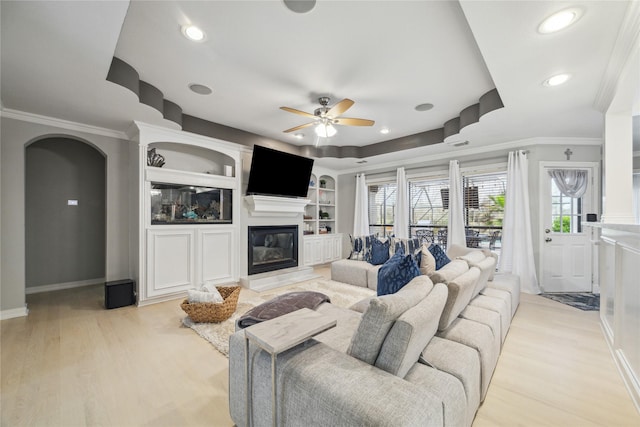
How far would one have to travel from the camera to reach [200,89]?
308 cm

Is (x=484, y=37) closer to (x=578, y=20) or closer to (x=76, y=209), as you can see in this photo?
(x=578, y=20)

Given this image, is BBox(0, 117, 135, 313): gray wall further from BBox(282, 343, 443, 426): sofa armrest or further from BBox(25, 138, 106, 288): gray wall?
BBox(282, 343, 443, 426): sofa armrest

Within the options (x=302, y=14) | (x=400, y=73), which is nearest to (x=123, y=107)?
(x=302, y=14)

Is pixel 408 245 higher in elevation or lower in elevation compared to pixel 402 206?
lower

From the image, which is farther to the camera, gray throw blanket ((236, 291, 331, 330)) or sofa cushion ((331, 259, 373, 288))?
sofa cushion ((331, 259, 373, 288))

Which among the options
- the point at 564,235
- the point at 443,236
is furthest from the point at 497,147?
the point at 443,236

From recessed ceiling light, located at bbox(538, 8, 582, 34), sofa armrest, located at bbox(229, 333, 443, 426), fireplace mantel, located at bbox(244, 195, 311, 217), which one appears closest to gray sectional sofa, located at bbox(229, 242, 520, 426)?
sofa armrest, located at bbox(229, 333, 443, 426)

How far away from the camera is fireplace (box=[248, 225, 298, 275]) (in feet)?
15.9

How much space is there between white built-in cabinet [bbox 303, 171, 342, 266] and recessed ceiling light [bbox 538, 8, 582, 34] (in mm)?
4759

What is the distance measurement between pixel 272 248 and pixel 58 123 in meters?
3.50

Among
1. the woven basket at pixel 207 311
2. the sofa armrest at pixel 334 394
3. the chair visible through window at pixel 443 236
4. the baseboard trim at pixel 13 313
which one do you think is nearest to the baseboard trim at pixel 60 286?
the baseboard trim at pixel 13 313

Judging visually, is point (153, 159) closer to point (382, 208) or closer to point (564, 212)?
point (382, 208)

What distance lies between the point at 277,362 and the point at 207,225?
3.41 metres

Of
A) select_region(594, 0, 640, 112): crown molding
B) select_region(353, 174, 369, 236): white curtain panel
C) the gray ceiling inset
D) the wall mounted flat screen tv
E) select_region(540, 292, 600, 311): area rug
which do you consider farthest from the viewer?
select_region(353, 174, 369, 236): white curtain panel
